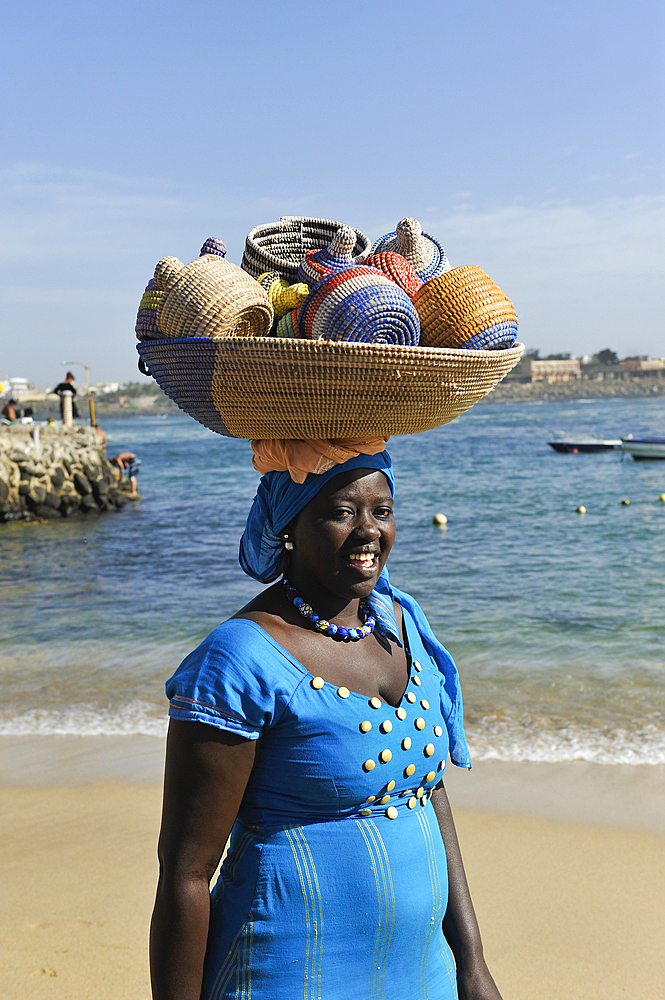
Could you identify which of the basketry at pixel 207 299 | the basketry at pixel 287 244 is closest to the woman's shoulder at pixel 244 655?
the basketry at pixel 207 299

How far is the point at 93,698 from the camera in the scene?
755 centimetres

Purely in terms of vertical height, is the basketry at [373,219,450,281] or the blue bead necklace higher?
the basketry at [373,219,450,281]

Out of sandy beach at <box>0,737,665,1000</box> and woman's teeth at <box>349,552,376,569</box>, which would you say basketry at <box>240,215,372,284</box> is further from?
sandy beach at <box>0,737,665,1000</box>

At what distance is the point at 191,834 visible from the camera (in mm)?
1544

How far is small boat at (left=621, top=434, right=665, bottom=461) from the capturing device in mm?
33156

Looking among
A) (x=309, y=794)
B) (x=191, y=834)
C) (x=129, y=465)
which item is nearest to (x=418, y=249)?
(x=309, y=794)

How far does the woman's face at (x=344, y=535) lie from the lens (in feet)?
5.72

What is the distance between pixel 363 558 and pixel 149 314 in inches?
26.0

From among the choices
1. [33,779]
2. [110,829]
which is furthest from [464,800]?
[33,779]

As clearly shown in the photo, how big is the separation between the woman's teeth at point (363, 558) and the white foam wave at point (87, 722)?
A: 5343 mm

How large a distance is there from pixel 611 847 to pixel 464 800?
0.93 metres

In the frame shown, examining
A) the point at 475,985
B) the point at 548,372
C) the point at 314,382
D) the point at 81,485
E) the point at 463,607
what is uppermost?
the point at 548,372

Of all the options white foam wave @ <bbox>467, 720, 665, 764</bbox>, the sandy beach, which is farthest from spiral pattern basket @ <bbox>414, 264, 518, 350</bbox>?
white foam wave @ <bbox>467, 720, 665, 764</bbox>

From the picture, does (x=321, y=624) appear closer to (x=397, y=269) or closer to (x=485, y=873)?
(x=397, y=269)
